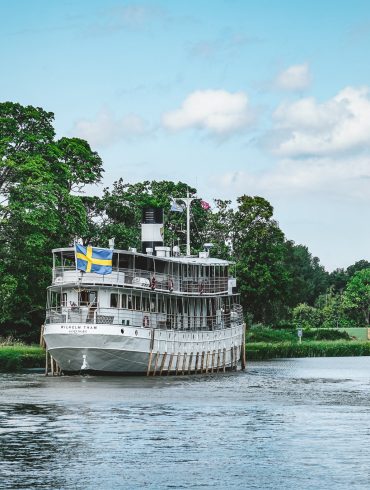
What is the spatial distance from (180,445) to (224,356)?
39.9 m

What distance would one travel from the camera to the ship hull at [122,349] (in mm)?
56469

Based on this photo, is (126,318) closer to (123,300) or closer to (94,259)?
(123,300)

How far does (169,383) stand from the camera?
54938 millimetres

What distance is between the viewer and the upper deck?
5906 cm

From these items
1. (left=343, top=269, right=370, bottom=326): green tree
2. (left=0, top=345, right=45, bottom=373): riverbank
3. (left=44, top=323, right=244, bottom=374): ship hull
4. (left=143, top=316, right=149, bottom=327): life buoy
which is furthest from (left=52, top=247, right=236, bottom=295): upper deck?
(left=343, top=269, right=370, bottom=326): green tree

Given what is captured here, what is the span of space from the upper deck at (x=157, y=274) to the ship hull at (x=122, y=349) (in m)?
2.72

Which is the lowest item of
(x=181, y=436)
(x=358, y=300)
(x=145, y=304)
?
(x=181, y=436)

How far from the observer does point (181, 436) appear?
3167cm

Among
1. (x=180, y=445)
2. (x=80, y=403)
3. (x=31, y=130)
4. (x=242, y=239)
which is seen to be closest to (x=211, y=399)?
(x=80, y=403)

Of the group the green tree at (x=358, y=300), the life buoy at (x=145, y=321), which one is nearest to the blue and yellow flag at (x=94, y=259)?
the life buoy at (x=145, y=321)

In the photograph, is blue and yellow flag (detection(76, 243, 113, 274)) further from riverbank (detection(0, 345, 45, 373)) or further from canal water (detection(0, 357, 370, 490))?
riverbank (detection(0, 345, 45, 373))

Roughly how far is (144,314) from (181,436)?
96.6ft

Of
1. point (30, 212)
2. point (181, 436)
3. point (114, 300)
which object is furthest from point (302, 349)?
point (181, 436)

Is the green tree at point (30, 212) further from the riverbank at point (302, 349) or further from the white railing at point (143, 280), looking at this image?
the riverbank at point (302, 349)
